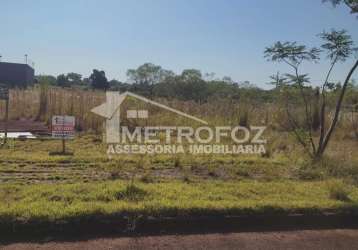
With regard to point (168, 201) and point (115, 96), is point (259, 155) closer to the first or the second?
point (168, 201)

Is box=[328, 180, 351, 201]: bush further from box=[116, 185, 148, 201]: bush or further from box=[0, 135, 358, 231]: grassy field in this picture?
box=[116, 185, 148, 201]: bush

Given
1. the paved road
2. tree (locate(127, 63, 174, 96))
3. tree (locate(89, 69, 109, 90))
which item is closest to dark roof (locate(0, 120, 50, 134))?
the paved road

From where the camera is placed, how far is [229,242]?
11.8 feet

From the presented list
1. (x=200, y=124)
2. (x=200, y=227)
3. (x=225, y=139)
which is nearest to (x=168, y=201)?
(x=200, y=227)

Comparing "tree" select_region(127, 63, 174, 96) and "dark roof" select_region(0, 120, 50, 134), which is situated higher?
"tree" select_region(127, 63, 174, 96)

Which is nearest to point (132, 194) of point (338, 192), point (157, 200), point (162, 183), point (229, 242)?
point (157, 200)

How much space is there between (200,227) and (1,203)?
2337 millimetres

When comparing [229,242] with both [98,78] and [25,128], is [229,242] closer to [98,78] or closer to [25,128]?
[25,128]

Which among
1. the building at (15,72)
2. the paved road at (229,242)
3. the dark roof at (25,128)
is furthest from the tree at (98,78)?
the paved road at (229,242)

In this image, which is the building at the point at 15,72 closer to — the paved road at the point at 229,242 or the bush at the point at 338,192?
the bush at the point at 338,192

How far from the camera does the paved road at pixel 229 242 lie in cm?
337

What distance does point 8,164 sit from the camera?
6023 mm

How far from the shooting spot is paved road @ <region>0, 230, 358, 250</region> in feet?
11.1

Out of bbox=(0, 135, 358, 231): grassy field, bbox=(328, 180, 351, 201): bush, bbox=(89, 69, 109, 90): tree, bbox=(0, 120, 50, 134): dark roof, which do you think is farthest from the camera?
bbox=(89, 69, 109, 90): tree
